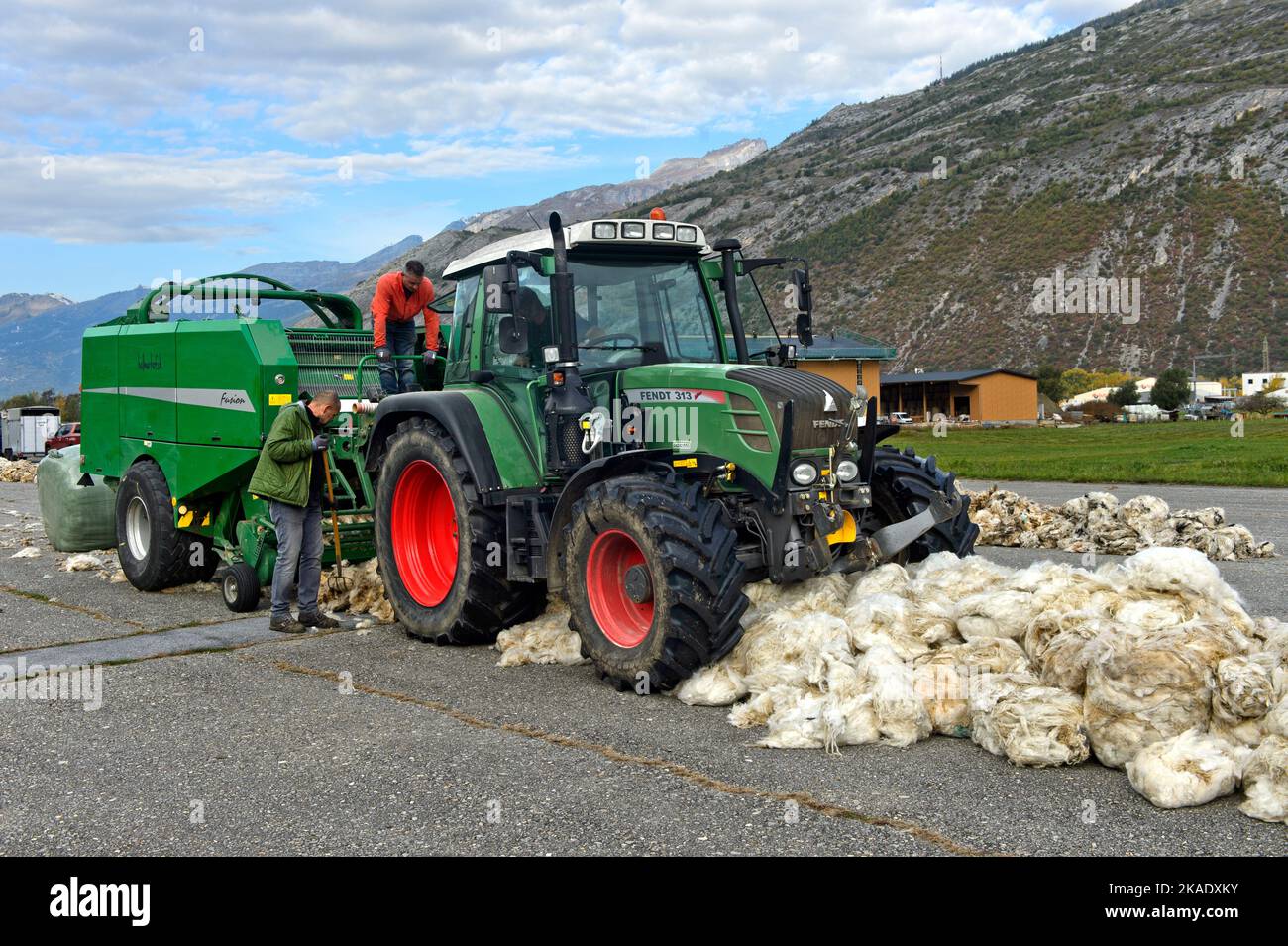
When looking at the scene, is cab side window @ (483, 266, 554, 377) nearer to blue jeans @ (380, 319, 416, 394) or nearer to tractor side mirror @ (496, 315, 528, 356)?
tractor side mirror @ (496, 315, 528, 356)

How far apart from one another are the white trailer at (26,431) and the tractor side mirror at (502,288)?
45.4m

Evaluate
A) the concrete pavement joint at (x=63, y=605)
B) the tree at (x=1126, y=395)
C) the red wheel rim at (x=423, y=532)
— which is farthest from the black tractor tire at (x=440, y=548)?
the tree at (x=1126, y=395)

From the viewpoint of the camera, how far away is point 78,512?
40.6ft

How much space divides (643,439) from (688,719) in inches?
72.3

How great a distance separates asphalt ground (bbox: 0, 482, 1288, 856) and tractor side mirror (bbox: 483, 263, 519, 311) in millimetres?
2291

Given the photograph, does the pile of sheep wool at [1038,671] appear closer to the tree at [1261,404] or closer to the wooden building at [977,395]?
the wooden building at [977,395]

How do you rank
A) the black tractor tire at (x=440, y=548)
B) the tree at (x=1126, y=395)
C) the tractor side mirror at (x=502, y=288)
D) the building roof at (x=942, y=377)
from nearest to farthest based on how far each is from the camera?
the tractor side mirror at (x=502, y=288)
the black tractor tire at (x=440, y=548)
the building roof at (x=942, y=377)
the tree at (x=1126, y=395)

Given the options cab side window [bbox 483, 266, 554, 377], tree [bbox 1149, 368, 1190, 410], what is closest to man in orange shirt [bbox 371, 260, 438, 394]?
cab side window [bbox 483, 266, 554, 377]

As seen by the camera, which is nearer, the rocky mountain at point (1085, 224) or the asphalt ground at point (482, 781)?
the asphalt ground at point (482, 781)

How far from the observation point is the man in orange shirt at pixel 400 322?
9.11 m

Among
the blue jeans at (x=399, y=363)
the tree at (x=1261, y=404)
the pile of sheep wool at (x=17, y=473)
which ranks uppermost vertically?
the blue jeans at (x=399, y=363)

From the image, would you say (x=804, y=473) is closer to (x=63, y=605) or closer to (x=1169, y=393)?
(x=63, y=605)

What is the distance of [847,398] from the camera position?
6.96 metres

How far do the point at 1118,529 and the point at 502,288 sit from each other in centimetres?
728
